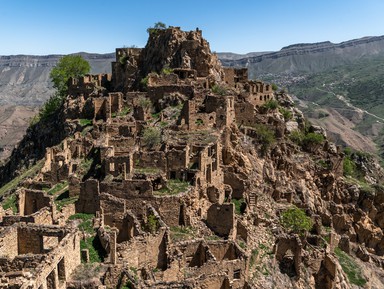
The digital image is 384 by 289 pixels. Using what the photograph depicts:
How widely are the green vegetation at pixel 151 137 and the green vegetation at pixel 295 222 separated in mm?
14356

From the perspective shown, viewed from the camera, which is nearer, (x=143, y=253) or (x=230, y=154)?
(x=143, y=253)

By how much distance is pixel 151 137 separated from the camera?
4353cm

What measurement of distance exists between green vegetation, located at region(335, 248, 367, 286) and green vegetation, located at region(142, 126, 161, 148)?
2256 centimetres

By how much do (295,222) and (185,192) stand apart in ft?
48.4

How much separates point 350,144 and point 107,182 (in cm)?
16495

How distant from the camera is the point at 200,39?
2879 inches

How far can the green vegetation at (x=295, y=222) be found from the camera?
42.3m

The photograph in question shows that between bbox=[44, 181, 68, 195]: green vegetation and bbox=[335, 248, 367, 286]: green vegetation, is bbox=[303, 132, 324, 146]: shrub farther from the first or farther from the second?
bbox=[44, 181, 68, 195]: green vegetation

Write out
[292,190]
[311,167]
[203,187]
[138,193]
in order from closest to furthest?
1. [138,193]
2. [203,187]
3. [292,190]
4. [311,167]

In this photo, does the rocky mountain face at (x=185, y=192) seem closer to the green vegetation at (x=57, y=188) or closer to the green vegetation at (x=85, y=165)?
the green vegetation at (x=57, y=188)

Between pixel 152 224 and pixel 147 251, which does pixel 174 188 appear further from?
pixel 147 251

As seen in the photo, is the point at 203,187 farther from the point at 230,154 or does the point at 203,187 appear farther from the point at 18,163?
the point at 18,163

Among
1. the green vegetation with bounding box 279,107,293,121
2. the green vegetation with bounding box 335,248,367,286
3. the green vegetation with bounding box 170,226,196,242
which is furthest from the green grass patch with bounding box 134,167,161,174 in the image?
the green vegetation with bounding box 279,107,293,121

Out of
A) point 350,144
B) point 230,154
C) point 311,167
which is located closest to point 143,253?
point 230,154
